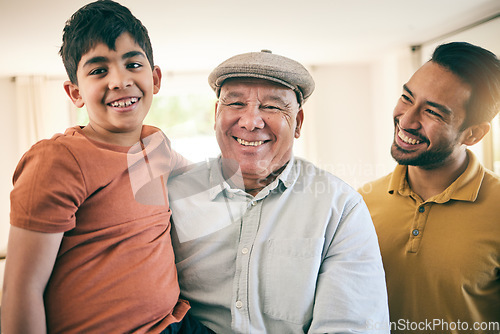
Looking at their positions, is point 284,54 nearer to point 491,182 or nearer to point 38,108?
point 38,108

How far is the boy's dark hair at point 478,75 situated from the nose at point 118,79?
100 centimetres

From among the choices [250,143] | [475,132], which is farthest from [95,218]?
[475,132]

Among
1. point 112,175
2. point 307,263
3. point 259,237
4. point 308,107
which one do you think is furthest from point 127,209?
point 308,107

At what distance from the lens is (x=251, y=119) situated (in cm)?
120

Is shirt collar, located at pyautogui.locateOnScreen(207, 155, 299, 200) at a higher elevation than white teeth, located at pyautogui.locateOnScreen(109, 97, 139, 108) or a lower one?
lower

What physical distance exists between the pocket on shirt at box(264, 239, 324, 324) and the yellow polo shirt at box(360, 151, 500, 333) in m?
0.41

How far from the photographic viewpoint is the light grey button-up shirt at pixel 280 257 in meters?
1.06

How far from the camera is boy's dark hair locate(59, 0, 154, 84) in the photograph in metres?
0.95

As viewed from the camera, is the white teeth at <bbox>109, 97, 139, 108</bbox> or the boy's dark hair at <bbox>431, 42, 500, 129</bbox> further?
the boy's dark hair at <bbox>431, 42, 500, 129</bbox>

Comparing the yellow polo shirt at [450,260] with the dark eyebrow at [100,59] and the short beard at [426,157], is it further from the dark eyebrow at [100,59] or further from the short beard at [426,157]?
the dark eyebrow at [100,59]

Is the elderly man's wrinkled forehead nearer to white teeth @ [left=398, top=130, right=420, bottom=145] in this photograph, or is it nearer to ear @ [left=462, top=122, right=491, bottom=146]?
white teeth @ [left=398, top=130, right=420, bottom=145]

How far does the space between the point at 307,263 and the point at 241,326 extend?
0.26 metres

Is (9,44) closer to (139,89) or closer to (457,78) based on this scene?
(139,89)

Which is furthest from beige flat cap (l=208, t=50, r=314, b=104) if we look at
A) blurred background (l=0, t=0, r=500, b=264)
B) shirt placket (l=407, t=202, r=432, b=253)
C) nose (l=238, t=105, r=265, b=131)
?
blurred background (l=0, t=0, r=500, b=264)
